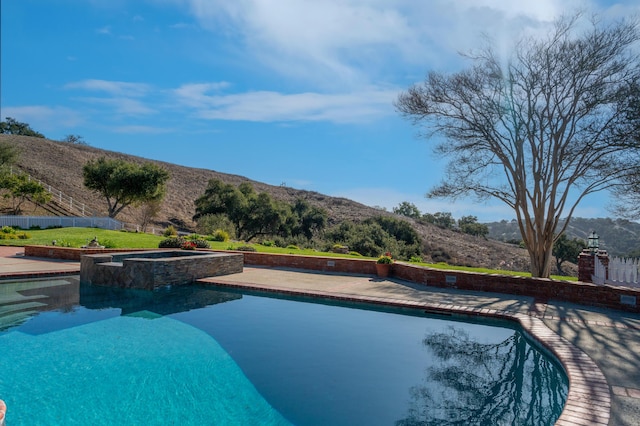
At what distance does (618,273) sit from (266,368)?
845 centimetres

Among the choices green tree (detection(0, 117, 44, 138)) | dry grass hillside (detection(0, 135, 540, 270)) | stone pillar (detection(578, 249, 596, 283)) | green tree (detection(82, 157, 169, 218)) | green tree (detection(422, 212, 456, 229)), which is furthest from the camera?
green tree (detection(422, 212, 456, 229))

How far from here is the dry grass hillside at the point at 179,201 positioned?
4003 centimetres

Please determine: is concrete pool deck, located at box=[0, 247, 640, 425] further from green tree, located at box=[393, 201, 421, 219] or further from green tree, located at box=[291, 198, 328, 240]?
green tree, located at box=[393, 201, 421, 219]

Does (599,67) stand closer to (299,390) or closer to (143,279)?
(299,390)

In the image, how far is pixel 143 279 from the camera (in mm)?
10438

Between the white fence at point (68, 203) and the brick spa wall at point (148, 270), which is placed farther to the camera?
the white fence at point (68, 203)

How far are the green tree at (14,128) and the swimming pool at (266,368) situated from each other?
67985 millimetres

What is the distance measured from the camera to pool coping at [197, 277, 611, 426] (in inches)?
145

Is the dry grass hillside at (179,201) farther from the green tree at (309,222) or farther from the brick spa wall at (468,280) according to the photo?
the brick spa wall at (468,280)

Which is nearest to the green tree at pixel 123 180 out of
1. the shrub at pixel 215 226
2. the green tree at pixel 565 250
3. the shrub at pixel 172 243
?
the shrub at pixel 215 226

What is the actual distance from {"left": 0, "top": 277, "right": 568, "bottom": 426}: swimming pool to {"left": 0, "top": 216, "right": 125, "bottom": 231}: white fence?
63.8 feet

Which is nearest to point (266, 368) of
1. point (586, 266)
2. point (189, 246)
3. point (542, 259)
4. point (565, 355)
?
point (565, 355)

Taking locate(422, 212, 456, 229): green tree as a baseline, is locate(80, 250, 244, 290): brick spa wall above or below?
below

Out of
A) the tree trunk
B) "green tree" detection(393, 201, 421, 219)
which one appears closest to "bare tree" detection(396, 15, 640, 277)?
the tree trunk
